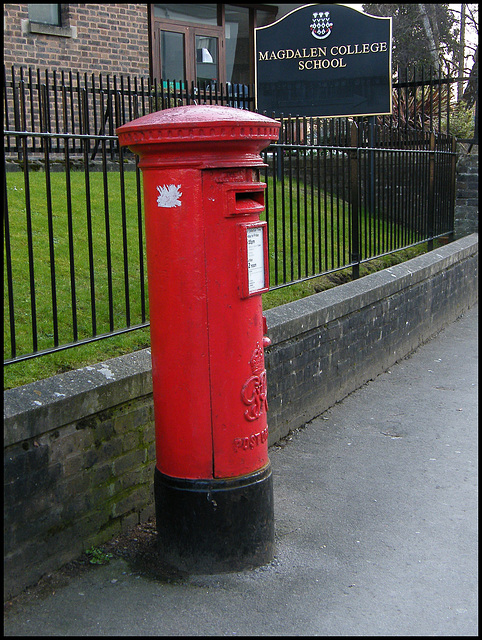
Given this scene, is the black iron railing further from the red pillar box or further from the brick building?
the brick building

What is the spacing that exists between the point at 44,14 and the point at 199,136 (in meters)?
11.9

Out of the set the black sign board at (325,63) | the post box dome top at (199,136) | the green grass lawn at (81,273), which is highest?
the black sign board at (325,63)

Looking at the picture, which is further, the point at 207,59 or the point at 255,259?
the point at 207,59

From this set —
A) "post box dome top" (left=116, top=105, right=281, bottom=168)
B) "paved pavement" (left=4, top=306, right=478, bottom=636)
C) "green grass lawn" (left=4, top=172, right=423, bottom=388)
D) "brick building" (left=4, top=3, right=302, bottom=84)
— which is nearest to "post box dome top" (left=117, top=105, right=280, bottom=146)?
"post box dome top" (left=116, top=105, right=281, bottom=168)

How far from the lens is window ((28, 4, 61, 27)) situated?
42.9 feet

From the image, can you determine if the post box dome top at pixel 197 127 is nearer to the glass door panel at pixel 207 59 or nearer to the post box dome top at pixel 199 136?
the post box dome top at pixel 199 136

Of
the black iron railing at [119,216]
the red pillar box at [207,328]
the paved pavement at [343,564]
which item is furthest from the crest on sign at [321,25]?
the red pillar box at [207,328]

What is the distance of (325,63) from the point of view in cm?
1154

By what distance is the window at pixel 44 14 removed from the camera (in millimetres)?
13073

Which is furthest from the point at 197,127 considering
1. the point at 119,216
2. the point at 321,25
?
the point at 321,25

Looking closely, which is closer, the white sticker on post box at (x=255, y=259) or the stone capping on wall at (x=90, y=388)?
the stone capping on wall at (x=90, y=388)

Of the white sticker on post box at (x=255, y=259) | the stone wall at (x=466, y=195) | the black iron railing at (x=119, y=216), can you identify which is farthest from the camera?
the stone wall at (x=466, y=195)

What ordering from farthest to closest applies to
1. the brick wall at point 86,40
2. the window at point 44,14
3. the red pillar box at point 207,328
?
the window at point 44,14 → the brick wall at point 86,40 → the red pillar box at point 207,328

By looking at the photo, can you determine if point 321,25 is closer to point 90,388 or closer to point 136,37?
point 136,37
